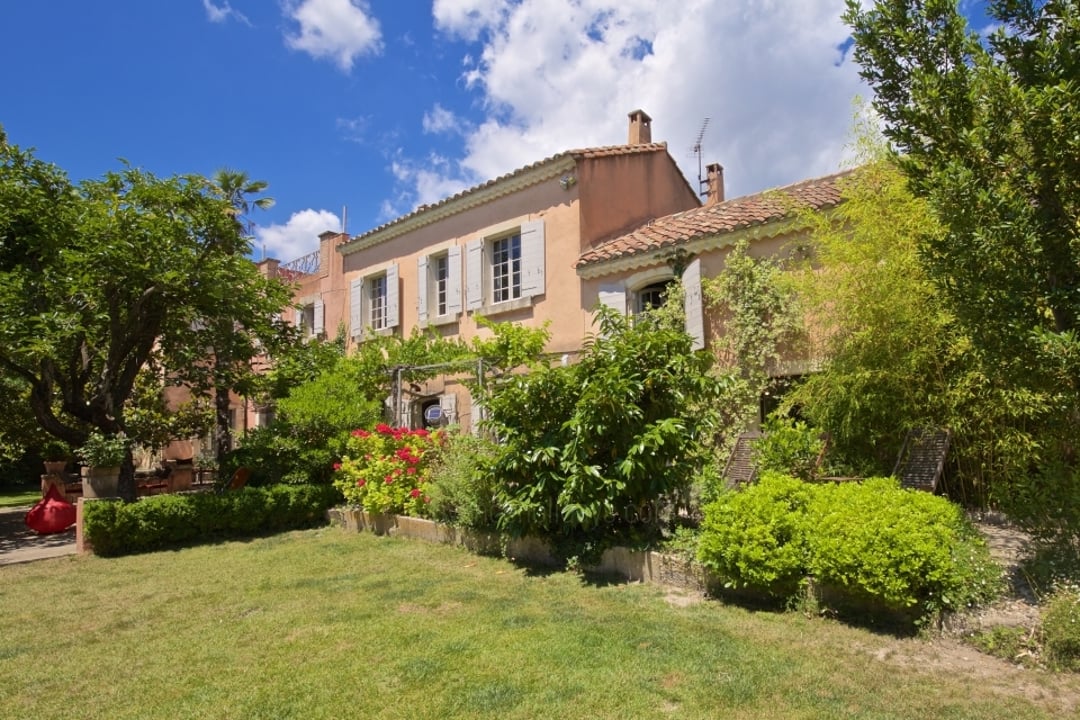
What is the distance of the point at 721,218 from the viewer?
1052 cm

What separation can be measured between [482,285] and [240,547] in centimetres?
700

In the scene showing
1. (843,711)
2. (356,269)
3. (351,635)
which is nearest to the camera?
(843,711)

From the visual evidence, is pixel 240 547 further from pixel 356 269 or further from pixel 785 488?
pixel 356 269

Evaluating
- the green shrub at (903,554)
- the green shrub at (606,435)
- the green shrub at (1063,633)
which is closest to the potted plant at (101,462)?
the green shrub at (606,435)

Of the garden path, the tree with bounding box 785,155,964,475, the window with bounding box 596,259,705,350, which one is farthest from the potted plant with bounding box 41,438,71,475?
the tree with bounding box 785,155,964,475

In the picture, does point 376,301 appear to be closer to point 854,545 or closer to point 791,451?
point 791,451

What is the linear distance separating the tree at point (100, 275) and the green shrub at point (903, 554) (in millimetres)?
8445

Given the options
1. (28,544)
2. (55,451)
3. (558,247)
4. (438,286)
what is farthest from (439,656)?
(55,451)

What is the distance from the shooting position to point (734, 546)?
486cm

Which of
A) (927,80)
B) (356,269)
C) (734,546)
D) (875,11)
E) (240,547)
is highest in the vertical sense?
(356,269)

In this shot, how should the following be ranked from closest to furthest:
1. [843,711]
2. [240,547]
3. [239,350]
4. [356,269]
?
1. [843,711]
2. [240,547]
3. [239,350]
4. [356,269]

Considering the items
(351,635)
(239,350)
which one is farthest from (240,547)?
(351,635)

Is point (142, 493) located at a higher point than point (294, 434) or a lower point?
lower

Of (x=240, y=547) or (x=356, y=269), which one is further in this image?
(x=356, y=269)
